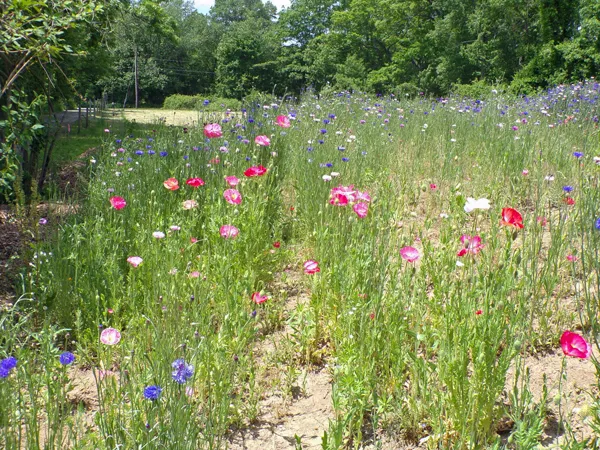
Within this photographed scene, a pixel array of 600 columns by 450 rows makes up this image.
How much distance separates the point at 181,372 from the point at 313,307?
52.9 inches

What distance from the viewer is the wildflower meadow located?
1.63 m

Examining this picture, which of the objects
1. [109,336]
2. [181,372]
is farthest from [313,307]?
[181,372]

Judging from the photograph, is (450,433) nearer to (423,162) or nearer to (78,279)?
(78,279)

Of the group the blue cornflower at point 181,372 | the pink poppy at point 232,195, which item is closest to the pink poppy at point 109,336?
the blue cornflower at point 181,372

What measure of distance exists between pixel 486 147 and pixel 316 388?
3.36 metres

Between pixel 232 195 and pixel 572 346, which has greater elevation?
pixel 232 195

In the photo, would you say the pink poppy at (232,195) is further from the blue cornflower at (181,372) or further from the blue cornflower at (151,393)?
the blue cornflower at (151,393)

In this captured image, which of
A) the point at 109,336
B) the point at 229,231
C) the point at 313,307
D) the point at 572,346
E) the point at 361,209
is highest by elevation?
the point at 361,209

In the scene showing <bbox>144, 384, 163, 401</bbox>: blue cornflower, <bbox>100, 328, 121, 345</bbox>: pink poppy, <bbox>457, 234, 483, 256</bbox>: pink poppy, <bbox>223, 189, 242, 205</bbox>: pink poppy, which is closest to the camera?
<bbox>144, 384, 163, 401</bbox>: blue cornflower

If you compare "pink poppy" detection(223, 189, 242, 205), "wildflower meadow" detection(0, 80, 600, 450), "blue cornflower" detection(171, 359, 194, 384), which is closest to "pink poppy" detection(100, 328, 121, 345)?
"wildflower meadow" detection(0, 80, 600, 450)

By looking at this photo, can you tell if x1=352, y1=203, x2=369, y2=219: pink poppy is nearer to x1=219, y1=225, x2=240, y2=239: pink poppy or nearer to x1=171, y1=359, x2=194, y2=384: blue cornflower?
x1=219, y1=225, x2=240, y2=239: pink poppy

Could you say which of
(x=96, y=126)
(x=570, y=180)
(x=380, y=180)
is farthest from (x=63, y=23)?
(x=96, y=126)

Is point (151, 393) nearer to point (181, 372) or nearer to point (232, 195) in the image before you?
point (181, 372)

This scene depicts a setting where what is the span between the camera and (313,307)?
2686 millimetres
